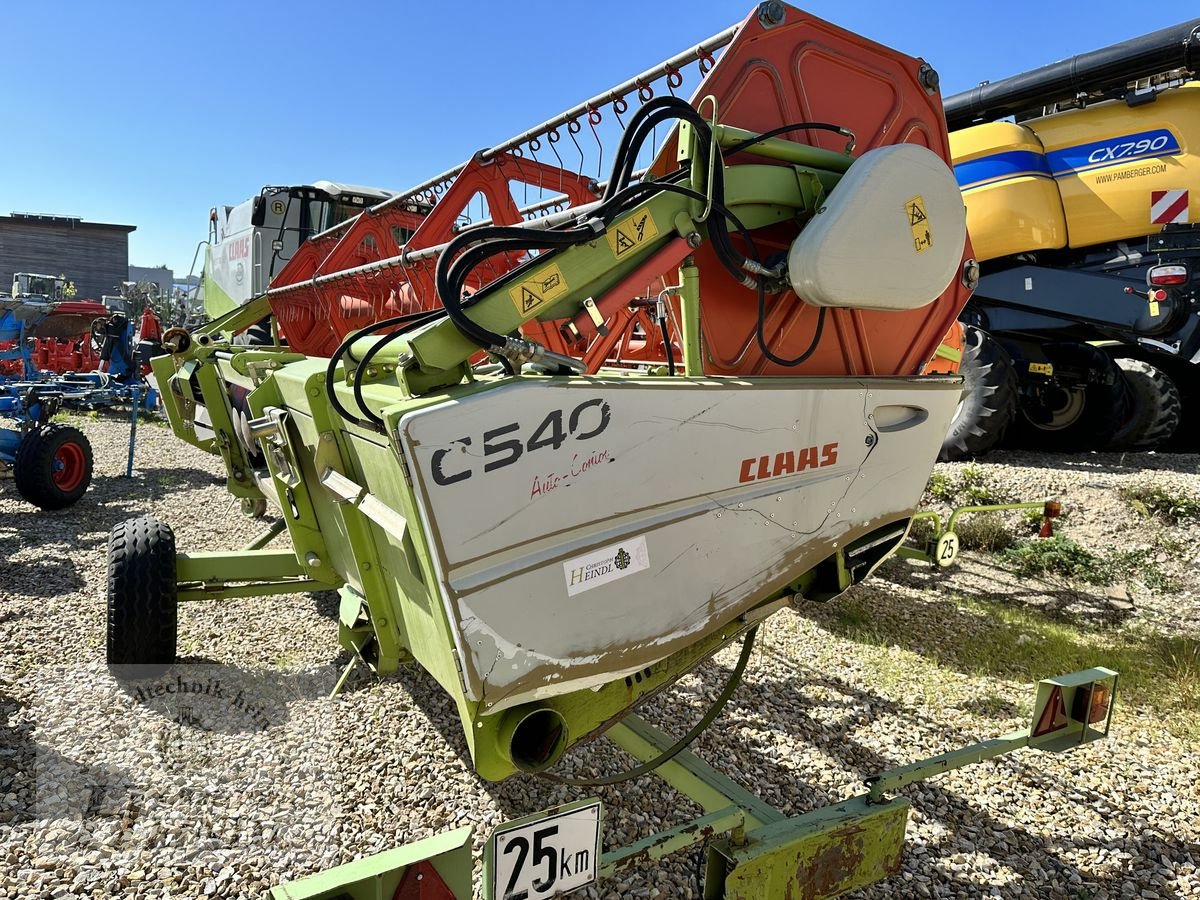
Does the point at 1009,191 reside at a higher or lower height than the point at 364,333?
higher

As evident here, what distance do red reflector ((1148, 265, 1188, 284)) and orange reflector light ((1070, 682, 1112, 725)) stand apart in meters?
5.79

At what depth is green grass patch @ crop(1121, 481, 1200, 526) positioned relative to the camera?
5.86 m

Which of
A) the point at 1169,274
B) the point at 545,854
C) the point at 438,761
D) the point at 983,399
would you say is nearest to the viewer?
the point at 545,854

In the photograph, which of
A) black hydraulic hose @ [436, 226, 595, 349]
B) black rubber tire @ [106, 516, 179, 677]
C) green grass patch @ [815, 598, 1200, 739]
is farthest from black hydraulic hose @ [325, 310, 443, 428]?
green grass patch @ [815, 598, 1200, 739]

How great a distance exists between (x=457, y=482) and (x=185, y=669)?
274cm

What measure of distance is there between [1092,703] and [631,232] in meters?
2.18

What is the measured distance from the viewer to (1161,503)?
5.95 m

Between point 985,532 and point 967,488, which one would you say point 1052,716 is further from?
point 967,488

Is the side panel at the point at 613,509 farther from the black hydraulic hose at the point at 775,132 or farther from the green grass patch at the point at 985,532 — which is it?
the green grass patch at the point at 985,532

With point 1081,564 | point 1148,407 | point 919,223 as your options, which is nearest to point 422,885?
point 919,223

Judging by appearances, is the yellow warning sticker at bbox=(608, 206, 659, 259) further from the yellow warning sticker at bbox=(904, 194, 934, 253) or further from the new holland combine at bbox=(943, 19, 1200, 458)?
the new holland combine at bbox=(943, 19, 1200, 458)

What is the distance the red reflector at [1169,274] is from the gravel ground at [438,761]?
3321mm

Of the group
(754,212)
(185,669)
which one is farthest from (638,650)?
(185,669)

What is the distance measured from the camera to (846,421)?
2.63 meters
